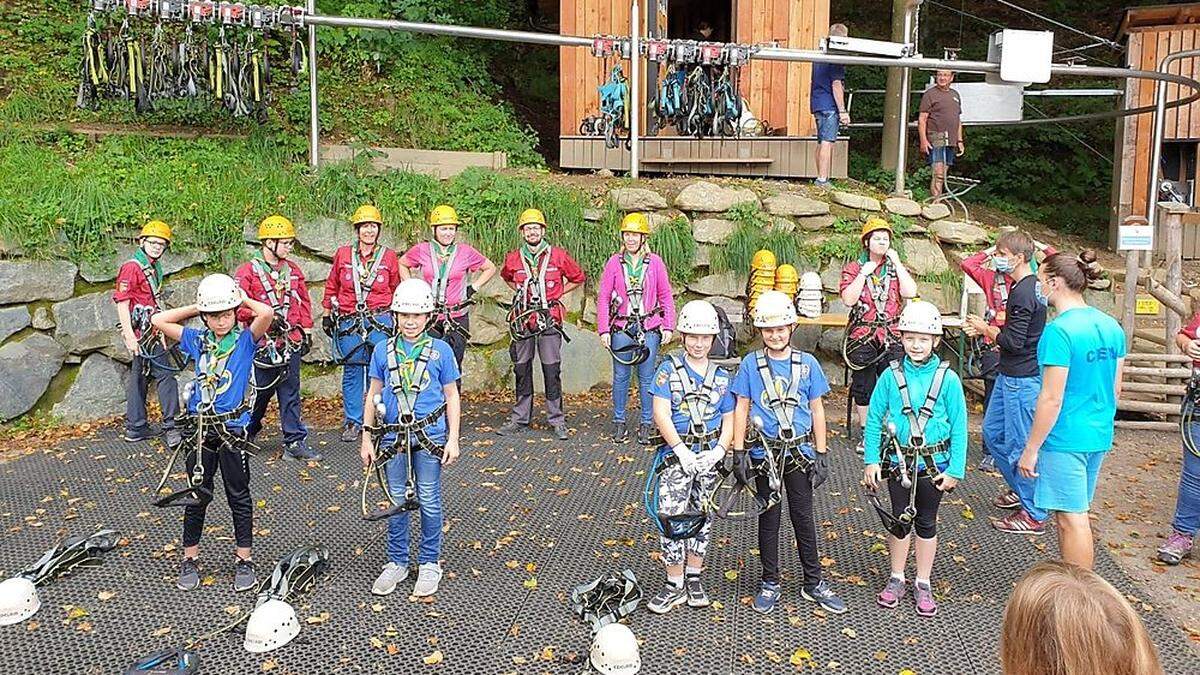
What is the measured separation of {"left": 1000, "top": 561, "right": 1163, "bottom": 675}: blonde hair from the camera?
5.81 ft

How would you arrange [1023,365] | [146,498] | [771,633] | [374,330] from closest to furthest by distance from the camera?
[771,633] < [1023,365] < [146,498] < [374,330]

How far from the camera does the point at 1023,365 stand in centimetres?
598

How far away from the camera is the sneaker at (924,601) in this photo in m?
4.86

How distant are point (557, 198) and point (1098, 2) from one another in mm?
15066

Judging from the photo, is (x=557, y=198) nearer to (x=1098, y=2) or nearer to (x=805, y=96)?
(x=805, y=96)

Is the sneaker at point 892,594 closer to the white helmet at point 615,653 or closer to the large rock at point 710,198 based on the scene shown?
the white helmet at point 615,653

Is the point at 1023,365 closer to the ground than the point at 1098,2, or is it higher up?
closer to the ground

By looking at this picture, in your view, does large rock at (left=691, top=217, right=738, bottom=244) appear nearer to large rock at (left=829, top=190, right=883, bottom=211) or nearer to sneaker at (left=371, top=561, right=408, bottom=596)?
large rock at (left=829, top=190, right=883, bottom=211)

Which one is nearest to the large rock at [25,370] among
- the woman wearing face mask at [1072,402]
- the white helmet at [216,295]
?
the white helmet at [216,295]

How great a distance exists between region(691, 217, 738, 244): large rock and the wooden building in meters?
1.50

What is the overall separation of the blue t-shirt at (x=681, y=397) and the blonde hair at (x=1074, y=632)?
9.76 feet

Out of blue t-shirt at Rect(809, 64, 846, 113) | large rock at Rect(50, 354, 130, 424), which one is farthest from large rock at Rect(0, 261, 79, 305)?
blue t-shirt at Rect(809, 64, 846, 113)

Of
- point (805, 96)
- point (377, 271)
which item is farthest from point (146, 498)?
point (805, 96)

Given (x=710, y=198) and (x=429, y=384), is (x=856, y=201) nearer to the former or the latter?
(x=710, y=198)
